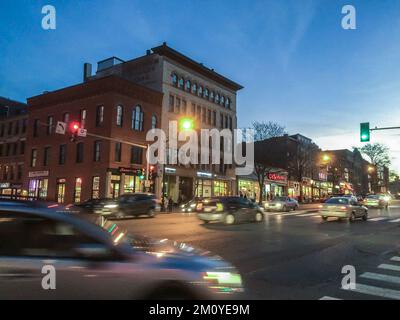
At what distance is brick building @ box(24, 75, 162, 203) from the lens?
117 feet

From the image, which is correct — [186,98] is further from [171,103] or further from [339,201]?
[339,201]

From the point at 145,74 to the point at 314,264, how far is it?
123 ft

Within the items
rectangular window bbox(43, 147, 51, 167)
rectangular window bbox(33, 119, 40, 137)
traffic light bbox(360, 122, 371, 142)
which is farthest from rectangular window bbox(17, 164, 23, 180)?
traffic light bbox(360, 122, 371, 142)

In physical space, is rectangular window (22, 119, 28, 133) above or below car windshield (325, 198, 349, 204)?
above

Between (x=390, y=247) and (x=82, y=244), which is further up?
(x=82, y=244)

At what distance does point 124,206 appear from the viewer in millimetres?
23031

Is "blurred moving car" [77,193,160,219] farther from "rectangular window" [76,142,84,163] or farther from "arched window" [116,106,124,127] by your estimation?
"rectangular window" [76,142,84,163]

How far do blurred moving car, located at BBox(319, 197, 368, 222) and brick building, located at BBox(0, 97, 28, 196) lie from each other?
125 feet

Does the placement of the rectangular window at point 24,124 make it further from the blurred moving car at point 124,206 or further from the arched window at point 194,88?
the blurred moving car at point 124,206

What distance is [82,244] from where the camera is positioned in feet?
13.2

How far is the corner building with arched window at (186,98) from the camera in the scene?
41.7 metres

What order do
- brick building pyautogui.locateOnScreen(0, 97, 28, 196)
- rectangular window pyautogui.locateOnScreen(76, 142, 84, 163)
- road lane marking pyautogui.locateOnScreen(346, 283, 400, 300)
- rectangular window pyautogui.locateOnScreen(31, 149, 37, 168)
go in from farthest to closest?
brick building pyautogui.locateOnScreen(0, 97, 28, 196) → rectangular window pyautogui.locateOnScreen(31, 149, 37, 168) → rectangular window pyautogui.locateOnScreen(76, 142, 84, 163) → road lane marking pyautogui.locateOnScreen(346, 283, 400, 300)
